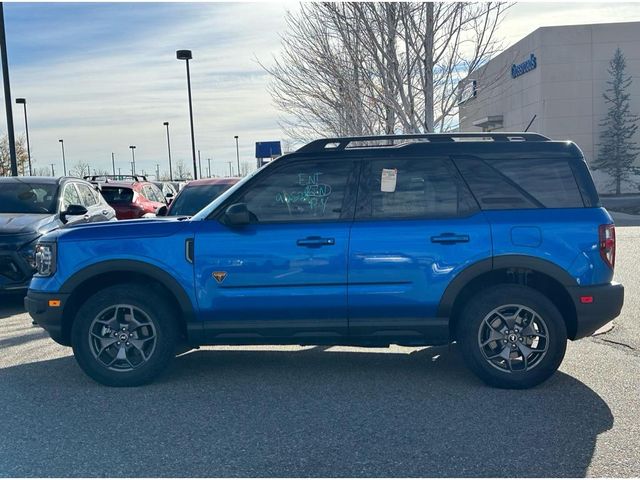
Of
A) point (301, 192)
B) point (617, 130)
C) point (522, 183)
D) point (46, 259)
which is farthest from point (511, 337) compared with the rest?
point (617, 130)

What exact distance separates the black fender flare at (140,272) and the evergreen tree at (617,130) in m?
35.7

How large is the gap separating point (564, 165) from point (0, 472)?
4.60m

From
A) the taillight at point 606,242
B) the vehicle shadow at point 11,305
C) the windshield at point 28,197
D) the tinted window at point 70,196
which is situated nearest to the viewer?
the taillight at point 606,242

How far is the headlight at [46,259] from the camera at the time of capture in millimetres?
5215

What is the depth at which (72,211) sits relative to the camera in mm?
8898

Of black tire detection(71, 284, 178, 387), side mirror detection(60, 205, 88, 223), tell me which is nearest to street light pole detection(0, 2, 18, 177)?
side mirror detection(60, 205, 88, 223)

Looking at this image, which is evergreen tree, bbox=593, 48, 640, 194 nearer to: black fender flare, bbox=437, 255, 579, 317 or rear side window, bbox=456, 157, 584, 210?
rear side window, bbox=456, 157, 584, 210

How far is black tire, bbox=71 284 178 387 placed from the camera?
5.14 m

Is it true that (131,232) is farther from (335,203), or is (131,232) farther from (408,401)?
(408,401)

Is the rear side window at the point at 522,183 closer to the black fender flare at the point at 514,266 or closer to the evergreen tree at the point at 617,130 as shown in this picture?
the black fender flare at the point at 514,266

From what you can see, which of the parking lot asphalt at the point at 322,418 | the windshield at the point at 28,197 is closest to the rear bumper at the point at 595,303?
the parking lot asphalt at the point at 322,418

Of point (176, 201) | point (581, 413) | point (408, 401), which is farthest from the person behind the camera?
point (176, 201)

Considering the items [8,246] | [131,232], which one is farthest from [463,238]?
[8,246]

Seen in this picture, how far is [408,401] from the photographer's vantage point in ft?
15.7
